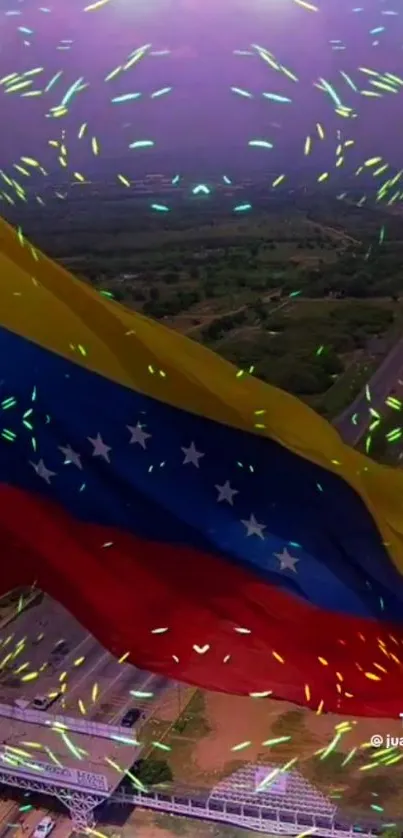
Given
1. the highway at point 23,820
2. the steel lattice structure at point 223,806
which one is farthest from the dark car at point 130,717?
the highway at point 23,820

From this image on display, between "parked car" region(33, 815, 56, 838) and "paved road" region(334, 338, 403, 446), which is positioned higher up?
"paved road" region(334, 338, 403, 446)

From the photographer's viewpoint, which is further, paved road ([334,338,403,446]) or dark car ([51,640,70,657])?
dark car ([51,640,70,657])

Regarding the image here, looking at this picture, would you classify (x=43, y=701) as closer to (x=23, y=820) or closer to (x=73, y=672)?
(x=73, y=672)

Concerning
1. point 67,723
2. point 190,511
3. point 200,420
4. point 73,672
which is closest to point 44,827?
point 67,723

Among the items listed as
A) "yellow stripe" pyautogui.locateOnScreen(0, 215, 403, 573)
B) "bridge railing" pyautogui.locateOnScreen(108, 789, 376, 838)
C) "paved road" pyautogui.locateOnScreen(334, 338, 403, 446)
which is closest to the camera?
"yellow stripe" pyautogui.locateOnScreen(0, 215, 403, 573)

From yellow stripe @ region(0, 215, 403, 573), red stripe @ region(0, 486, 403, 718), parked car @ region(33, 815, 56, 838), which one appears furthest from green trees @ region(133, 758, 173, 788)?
yellow stripe @ region(0, 215, 403, 573)

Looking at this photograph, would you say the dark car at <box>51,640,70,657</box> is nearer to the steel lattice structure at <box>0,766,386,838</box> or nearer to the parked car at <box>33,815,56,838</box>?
the steel lattice structure at <box>0,766,386,838</box>

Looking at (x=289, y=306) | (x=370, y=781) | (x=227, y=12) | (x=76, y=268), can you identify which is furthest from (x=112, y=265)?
(x=370, y=781)

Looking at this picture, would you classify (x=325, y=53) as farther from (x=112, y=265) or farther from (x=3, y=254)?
(x=3, y=254)
